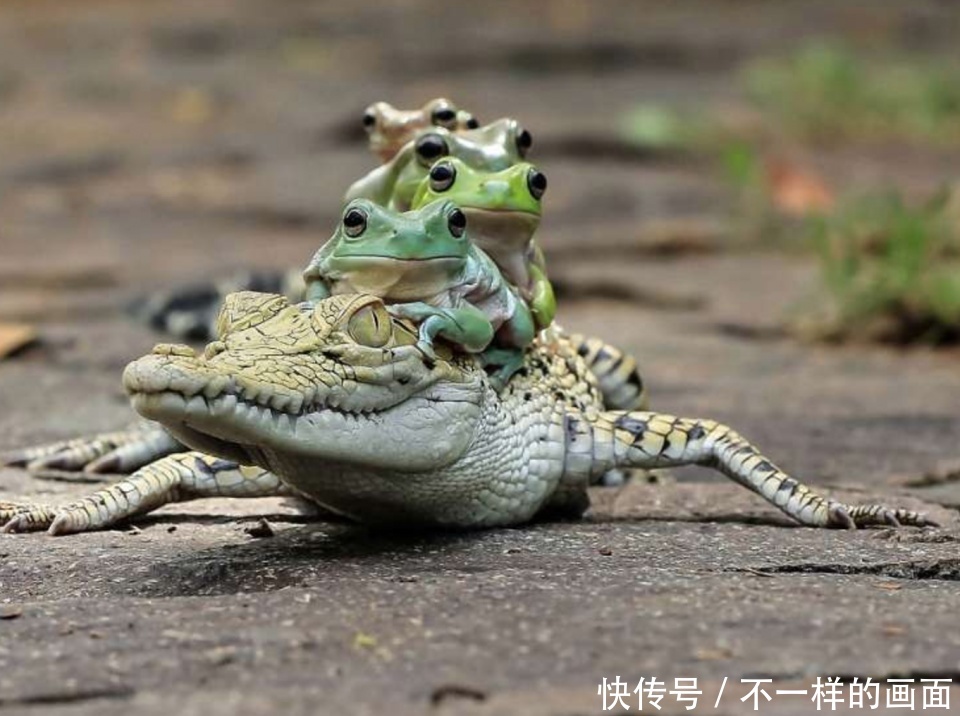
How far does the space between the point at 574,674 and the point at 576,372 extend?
6.90 feet

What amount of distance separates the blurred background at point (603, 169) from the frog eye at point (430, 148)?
6.21 ft

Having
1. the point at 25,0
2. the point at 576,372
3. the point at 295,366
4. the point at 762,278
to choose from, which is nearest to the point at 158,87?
the point at 25,0

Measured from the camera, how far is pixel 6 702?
3363 millimetres

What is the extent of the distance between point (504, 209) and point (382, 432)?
1124 millimetres

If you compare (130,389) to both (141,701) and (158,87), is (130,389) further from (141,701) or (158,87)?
(158,87)

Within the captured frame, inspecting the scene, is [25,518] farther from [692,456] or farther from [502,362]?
[692,456]

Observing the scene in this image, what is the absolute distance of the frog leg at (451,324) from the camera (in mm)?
4551

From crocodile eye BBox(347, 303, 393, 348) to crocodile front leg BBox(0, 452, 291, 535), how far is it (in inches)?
31.0

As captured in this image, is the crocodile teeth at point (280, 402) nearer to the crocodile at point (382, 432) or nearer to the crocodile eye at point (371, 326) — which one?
the crocodile at point (382, 432)

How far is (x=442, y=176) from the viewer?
17.2 ft

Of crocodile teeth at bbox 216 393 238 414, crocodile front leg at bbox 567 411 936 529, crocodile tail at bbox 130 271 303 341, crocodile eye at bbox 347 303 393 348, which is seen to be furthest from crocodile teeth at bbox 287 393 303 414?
crocodile tail at bbox 130 271 303 341

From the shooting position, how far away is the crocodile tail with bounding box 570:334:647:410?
594 cm

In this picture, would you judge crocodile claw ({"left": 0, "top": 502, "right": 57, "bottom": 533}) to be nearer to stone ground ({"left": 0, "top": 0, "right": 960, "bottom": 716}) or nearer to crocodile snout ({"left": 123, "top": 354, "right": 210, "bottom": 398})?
stone ground ({"left": 0, "top": 0, "right": 960, "bottom": 716})

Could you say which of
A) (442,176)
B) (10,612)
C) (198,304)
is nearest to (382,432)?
(10,612)
